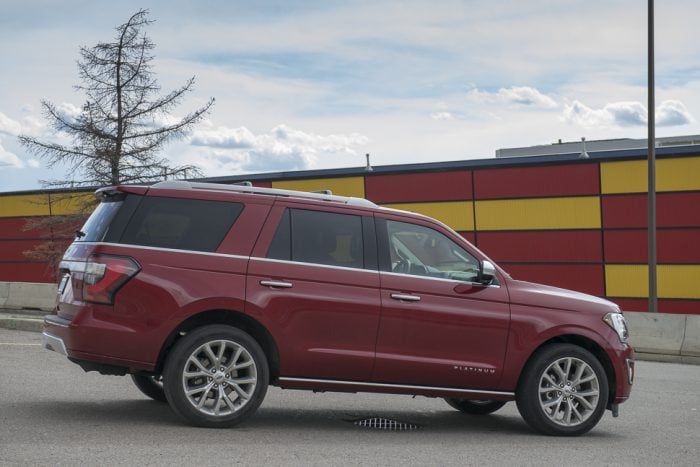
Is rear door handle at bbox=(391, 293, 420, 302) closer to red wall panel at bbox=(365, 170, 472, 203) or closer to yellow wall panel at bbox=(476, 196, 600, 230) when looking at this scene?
yellow wall panel at bbox=(476, 196, 600, 230)

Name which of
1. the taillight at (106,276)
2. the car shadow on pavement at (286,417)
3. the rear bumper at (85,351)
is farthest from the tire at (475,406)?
the taillight at (106,276)

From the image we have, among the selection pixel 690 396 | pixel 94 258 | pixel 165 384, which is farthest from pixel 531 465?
pixel 690 396

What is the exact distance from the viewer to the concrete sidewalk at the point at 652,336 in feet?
60.7

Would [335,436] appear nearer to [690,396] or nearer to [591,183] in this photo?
[690,396]

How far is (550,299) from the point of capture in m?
8.80

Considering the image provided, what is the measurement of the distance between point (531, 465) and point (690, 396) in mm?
5973

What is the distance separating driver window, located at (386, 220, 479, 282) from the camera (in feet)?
28.0

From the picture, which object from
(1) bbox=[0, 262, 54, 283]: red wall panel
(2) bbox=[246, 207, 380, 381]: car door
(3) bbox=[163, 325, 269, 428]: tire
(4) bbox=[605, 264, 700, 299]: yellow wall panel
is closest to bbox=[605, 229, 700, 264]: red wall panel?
(4) bbox=[605, 264, 700, 299]: yellow wall panel

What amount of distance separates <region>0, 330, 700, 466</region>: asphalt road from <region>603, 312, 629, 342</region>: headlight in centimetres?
86

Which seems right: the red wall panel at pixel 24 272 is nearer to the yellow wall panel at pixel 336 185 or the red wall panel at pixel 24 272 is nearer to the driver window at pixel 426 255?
the yellow wall panel at pixel 336 185

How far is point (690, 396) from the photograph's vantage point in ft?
40.9

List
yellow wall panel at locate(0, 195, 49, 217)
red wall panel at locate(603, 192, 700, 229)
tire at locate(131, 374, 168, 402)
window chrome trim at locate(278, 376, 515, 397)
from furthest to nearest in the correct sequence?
1. yellow wall panel at locate(0, 195, 49, 217)
2. red wall panel at locate(603, 192, 700, 229)
3. tire at locate(131, 374, 168, 402)
4. window chrome trim at locate(278, 376, 515, 397)

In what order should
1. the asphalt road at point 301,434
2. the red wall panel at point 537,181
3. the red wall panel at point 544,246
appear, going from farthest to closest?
1. the red wall panel at point 544,246
2. the red wall panel at point 537,181
3. the asphalt road at point 301,434

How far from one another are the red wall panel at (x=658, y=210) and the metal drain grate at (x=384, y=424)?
2502cm
